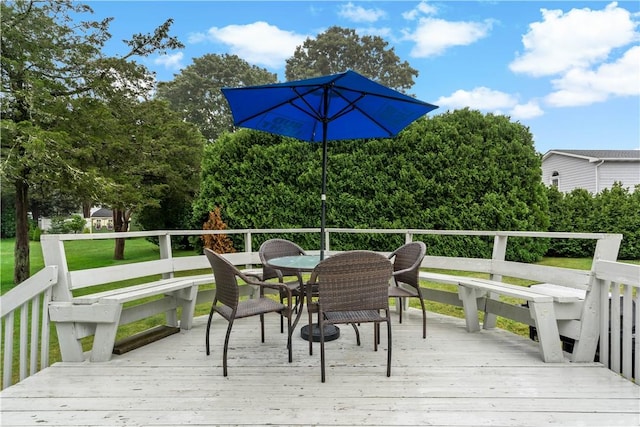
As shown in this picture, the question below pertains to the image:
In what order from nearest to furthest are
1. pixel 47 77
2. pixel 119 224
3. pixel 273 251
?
pixel 273 251 → pixel 47 77 → pixel 119 224

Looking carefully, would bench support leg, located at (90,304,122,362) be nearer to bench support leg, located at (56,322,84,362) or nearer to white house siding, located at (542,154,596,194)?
bench support leg, located at (56,322,84,362)

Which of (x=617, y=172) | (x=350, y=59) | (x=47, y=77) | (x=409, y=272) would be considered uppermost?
(x=350, y=59)

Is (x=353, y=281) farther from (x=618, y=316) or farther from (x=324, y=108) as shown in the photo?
(x=618, y=316)

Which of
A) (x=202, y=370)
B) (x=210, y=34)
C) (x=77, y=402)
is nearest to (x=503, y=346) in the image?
(x=202, y=370)

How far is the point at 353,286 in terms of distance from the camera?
2395 millimetres

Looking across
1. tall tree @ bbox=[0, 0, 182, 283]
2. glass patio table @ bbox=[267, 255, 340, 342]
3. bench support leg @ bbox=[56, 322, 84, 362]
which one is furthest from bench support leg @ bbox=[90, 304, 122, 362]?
tall tree @ bbox=[0, 0, 182, 283]

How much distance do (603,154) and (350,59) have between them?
1294 cm

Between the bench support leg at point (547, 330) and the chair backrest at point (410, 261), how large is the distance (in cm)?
88

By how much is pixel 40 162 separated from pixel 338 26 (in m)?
18.8

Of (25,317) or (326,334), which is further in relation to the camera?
(326,334)

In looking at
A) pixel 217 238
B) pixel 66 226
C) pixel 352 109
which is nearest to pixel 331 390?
pixel 352 109

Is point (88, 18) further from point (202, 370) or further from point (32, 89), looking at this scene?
point (202, 370)

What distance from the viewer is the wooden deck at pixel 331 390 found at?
6.08 feet

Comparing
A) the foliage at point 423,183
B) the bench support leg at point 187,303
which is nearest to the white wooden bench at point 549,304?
the bench support leg at point 187,303
